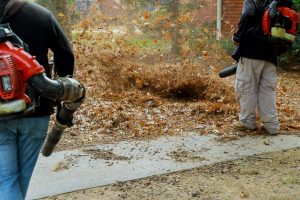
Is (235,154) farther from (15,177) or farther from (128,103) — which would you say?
(15,177)

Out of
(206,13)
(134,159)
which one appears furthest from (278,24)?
(206,13)

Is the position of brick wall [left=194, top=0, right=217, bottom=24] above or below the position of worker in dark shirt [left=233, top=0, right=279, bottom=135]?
below

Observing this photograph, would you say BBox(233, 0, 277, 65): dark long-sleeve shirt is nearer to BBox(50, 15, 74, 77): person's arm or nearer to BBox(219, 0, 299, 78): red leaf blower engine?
BBox(219, 0, 299, 78): red leaf blower engine

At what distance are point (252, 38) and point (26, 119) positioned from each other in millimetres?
4092

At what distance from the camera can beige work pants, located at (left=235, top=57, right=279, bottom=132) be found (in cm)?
666

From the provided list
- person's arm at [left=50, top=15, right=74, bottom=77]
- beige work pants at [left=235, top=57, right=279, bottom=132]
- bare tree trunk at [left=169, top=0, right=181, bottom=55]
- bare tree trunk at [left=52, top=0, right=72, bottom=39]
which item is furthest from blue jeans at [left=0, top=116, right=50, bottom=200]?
bare tree trunk at [left=169, top=0, right=181, bottom=55]

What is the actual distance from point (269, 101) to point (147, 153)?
192cm

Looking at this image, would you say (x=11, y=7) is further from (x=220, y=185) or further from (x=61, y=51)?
(x=220, y=185)

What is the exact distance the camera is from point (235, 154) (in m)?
5.95

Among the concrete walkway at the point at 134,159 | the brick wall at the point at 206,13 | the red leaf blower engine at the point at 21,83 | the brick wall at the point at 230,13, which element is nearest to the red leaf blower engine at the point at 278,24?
the concrete walkway at the point at 134,159

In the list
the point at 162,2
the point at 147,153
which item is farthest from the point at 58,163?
the point at 162,2

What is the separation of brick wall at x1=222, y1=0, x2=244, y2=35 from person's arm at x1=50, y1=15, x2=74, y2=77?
11762 mm

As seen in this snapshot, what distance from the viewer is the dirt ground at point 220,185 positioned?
4.66m

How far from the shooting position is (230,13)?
14852 mm
